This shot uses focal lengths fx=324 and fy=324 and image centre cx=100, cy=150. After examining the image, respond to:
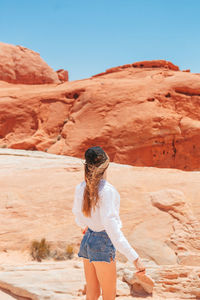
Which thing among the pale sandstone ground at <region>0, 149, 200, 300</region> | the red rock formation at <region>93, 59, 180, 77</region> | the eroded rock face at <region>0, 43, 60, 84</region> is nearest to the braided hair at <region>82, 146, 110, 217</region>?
the pale sandstone ground at <region>0, 149, 200, 300</region>

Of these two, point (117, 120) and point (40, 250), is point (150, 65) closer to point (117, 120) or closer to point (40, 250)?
point (117, 120)

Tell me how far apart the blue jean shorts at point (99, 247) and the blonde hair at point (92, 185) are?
181 mm

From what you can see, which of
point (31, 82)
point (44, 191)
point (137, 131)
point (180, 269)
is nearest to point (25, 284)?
point (180, 269)

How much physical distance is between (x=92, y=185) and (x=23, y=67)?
37.3 m

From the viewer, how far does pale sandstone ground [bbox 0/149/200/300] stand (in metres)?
3.96

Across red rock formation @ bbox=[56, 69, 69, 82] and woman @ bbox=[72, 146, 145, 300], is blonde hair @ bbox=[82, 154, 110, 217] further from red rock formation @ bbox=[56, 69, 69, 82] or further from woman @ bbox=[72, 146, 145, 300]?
red rock formation @ bbox=[56, 69, 69, 82]

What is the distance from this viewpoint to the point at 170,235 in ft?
17.7

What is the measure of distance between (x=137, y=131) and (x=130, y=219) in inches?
520

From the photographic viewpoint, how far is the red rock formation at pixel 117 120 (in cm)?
1872

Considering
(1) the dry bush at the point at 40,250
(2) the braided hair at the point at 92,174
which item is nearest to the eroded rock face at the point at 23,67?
(1) the dry bush at the point at 40,250

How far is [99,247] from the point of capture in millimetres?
2566

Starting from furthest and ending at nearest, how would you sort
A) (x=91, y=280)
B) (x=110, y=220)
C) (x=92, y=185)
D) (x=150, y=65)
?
(x=150, y=65) → (x=91, y=280) → (x=92, y=185) → (x=110, y=220)

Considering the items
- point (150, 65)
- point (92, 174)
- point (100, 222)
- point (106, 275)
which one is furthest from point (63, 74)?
point (106, 275)

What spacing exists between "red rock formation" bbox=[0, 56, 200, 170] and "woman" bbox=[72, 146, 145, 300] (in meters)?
15.9
